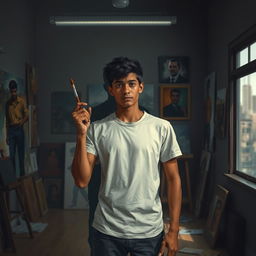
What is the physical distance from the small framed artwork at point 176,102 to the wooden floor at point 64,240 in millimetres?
1831

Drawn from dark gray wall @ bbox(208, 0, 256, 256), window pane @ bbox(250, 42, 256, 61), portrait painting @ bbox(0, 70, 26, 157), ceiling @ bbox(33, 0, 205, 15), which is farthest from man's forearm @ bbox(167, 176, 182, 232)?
ceiling @ bbox(33, 0, 205, 15)

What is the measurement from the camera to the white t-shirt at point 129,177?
162cm

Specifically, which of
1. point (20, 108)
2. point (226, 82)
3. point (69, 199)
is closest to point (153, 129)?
point (226, 82)

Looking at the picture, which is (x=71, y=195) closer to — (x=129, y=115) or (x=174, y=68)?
(x=174, y=68)

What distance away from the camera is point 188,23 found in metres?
6.59

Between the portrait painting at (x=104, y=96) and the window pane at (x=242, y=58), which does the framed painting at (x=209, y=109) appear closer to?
the portrait painting at (x=104, y=96)

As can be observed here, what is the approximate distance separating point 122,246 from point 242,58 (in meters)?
3.44

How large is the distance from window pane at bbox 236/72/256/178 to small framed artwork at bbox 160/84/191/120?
1.88 m

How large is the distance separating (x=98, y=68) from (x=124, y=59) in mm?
5001

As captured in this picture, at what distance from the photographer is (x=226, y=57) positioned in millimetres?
5125

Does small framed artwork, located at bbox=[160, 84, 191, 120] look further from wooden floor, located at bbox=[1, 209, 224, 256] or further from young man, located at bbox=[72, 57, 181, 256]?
young man, located at bbox=[72, 57, 181, 256]

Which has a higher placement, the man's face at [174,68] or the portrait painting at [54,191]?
the man's face at [174,68]

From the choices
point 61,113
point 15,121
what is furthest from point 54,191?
point 15,121

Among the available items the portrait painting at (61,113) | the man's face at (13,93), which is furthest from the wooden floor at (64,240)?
the man's face at (13,93)
